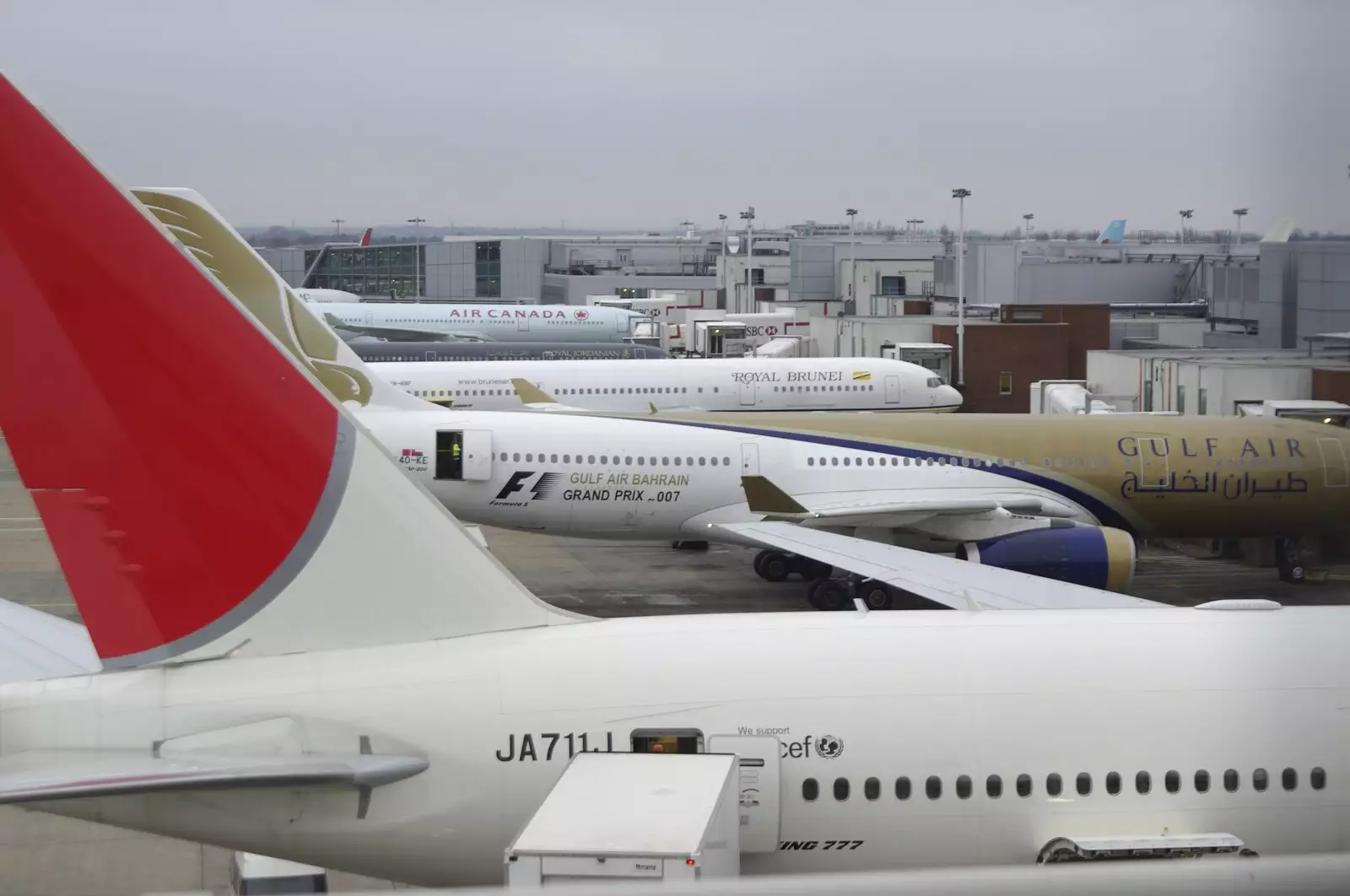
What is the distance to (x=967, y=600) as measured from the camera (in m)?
11.0

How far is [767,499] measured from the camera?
75.3ft

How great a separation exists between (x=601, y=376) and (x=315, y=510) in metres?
30.7

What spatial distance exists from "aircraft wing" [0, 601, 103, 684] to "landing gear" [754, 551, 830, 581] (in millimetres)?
17562

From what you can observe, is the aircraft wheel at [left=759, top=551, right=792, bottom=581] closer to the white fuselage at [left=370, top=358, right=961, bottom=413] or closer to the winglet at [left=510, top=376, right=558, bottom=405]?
the winglet at [left=510, top=376, right=558, bottom=405]

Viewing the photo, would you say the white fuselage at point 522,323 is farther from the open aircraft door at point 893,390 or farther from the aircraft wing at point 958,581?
the aircraft wing at point 958,581

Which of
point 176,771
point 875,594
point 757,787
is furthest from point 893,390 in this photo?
point 176,771

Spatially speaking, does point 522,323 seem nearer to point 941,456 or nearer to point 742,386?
point 742,386

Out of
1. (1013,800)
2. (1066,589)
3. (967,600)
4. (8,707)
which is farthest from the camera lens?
(1066,589)

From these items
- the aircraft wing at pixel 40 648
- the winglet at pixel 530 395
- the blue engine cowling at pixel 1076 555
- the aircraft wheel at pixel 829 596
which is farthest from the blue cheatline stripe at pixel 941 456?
the aircraft wing at pixel 40 648

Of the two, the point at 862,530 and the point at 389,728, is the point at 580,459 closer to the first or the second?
the point at 862,530

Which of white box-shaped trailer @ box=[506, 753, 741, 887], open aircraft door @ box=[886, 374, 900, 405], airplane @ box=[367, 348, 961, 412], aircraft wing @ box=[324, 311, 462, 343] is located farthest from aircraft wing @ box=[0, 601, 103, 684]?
aircraft wing @ box=[324, 311, 462, 343]

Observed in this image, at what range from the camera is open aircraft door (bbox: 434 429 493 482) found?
2341cm

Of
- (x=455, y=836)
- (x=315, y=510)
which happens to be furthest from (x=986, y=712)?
(x=315, y=510)

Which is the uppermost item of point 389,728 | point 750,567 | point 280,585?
point 280,585
